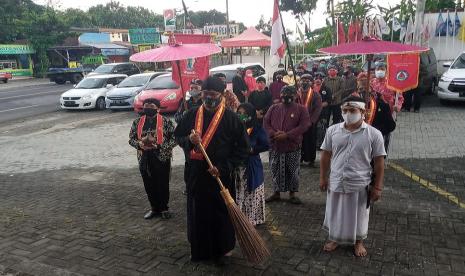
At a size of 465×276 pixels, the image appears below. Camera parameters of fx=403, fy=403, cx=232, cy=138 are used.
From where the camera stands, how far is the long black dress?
4043mm

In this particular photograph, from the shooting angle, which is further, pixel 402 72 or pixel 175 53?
pixel 402 72

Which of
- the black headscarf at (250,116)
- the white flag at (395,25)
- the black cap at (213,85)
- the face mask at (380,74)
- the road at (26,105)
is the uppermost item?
the white flag at (395,25)

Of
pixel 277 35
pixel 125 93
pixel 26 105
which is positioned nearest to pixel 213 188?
pixel 277 35

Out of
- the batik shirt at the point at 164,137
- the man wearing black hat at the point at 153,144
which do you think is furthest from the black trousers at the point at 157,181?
the batik shirt at the point at 164,137

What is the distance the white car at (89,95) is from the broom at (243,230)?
1432 centimetres

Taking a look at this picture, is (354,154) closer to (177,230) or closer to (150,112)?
(177,230)

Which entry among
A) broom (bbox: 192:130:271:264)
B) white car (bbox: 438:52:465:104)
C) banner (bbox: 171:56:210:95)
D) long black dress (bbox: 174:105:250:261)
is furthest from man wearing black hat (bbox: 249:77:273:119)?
white car (bbox: 438:52:465:104)

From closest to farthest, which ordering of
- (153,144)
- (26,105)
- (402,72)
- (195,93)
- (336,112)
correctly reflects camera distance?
(153,144) → (195,93) → (402,72) → (336,112) → (26,105)

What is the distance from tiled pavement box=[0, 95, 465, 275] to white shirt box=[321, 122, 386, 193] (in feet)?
2.67

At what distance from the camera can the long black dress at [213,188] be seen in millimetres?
4043

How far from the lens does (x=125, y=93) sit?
1614cm

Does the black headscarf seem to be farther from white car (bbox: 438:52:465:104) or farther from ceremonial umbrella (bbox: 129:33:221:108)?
white car (bbox: 438:52:465:104)

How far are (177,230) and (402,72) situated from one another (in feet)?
17.5

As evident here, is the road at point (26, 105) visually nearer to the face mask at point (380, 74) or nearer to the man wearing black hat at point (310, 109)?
the man wearing black hat at point (310, 109)
